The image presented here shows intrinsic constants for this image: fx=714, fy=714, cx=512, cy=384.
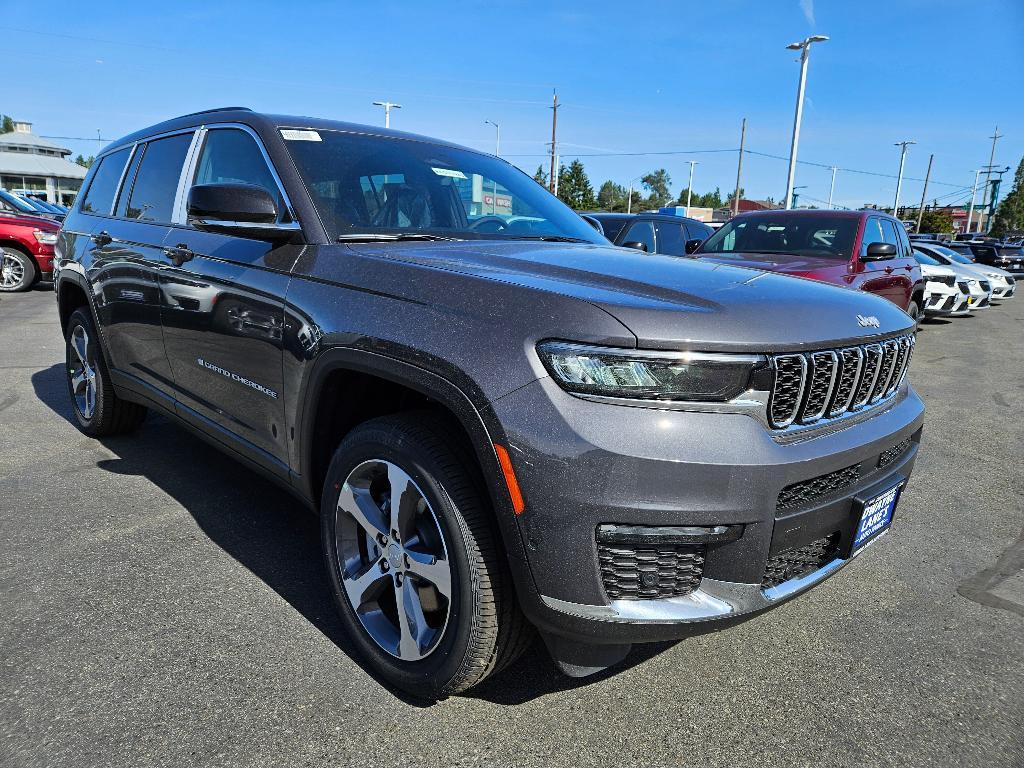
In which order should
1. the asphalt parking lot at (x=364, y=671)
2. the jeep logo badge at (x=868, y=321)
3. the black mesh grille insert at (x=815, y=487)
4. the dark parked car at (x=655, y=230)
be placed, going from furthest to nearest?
1. the dark parked car at (x=655, y=230)
2. the jeep logo badge at (x=868, y=321)
3. the asphalt parking lot at (x=364, y=671)
4. the black mesh grille insert at (x=815, y=487)

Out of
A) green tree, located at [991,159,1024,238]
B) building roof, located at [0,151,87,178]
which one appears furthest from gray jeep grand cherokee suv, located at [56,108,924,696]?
green tree, located at [991,159,1024,238]

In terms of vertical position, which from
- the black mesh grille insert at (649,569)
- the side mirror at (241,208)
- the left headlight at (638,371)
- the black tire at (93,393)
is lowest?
the black tire at (93,393)

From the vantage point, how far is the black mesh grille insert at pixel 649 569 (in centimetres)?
174

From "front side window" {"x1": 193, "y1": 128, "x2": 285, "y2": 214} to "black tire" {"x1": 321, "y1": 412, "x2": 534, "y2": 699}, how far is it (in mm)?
1107

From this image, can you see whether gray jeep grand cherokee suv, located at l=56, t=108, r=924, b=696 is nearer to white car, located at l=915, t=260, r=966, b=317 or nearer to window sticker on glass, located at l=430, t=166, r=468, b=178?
window sticker on glass, located at l=430, t=166, r=468, b=178

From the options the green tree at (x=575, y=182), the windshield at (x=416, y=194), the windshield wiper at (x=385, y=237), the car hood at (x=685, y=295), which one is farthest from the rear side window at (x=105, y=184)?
the green tree at (x=575, y=182)

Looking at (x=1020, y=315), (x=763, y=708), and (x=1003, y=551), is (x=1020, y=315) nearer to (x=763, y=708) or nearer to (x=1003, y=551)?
(x=1003, y=551)

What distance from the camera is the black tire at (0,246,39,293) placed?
40.6 feet

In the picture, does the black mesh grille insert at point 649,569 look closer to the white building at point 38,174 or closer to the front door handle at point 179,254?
the front door handle at point 179,254

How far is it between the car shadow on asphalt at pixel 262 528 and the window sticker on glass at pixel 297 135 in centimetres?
163

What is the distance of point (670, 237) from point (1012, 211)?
84.6 meters

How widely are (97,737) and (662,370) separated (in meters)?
1.84

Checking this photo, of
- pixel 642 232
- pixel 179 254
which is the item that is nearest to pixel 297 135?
pixel 179 254

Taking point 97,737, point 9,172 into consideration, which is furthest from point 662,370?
point 9,172
